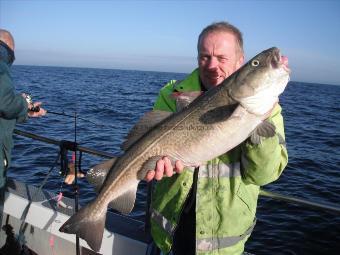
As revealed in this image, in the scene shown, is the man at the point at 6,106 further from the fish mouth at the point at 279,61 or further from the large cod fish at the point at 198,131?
the fish mouth at the point at 279,61

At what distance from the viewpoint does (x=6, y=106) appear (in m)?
4.41

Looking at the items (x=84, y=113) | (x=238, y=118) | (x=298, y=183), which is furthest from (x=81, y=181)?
(x=84, y=113)

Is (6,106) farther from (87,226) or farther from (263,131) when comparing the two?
(263,131)

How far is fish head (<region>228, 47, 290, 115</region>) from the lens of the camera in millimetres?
2783

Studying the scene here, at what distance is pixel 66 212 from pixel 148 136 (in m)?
2.37

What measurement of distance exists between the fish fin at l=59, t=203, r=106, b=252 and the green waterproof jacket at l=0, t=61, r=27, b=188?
6.47 ft

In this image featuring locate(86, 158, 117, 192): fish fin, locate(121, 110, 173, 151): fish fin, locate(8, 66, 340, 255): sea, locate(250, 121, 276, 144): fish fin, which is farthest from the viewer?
locate(8, 66, 340, 255): sea

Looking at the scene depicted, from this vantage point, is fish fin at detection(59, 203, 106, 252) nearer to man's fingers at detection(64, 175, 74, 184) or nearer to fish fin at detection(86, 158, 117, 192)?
fish fin at detection(86, 158, 117, 192)

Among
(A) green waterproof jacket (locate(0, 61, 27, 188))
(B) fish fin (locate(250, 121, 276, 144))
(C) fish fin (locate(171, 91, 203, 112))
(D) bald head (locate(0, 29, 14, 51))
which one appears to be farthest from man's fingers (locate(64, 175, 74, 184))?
(B) fish fin (locate(250, 121, 276, 144))

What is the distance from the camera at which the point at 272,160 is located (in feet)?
9.09

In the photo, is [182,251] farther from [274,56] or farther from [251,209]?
[274,56]

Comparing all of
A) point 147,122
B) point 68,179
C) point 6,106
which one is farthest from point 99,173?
point 68,179

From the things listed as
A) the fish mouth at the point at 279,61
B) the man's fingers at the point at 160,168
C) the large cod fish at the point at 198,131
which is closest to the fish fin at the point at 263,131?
the large cod fish at the point at 198,131

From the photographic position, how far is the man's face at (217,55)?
3240mm
